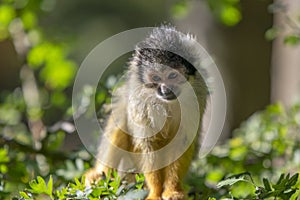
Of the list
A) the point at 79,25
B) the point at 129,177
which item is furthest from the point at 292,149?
the point at 79,25

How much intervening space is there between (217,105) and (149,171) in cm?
130

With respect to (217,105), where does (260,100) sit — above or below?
above

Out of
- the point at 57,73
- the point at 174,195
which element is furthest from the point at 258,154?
the point at 57,73

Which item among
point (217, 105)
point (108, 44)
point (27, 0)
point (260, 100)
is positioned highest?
point (108, 44)

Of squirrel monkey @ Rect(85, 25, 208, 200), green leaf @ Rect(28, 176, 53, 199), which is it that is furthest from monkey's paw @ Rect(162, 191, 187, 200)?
green leaf @ Rect(28, 176, 53, 199)

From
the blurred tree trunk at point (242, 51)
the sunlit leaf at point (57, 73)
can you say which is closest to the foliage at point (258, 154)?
the sunlit leaf at point (57, 73)

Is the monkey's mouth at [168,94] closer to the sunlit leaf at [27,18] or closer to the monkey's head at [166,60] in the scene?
the monkey's head at [166,60]

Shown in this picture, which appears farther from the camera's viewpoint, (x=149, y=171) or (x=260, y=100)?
(x=260, y=100)

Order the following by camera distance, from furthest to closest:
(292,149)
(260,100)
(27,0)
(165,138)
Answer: (260,100), (27,0), (292,149), (165,138)

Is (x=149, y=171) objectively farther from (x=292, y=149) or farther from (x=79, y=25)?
(x=79, y=25)

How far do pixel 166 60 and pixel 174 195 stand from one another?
1.58 feet

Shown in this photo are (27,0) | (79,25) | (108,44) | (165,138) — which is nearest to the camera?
(165,138)

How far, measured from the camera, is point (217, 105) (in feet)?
12.0

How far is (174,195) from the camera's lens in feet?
7.83
